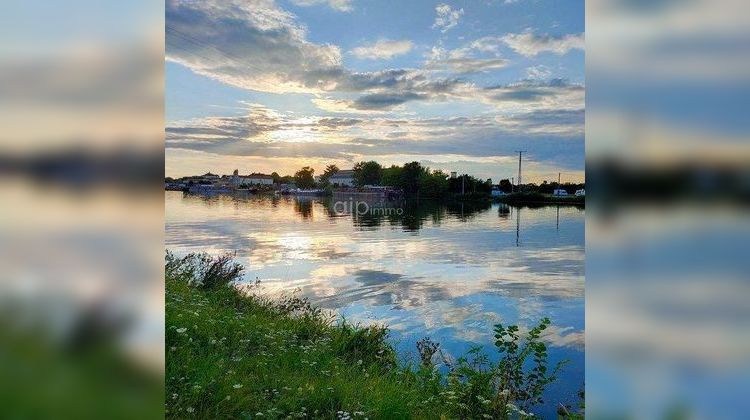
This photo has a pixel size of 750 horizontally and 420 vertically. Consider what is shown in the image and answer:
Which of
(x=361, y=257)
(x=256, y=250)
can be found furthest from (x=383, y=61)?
(x=256, y=250)

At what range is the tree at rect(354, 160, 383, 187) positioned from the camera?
15.9 ft

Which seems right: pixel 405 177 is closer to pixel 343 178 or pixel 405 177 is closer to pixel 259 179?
pixel 343 178

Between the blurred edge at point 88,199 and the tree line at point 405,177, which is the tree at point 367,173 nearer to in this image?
the tree line at point 405,177

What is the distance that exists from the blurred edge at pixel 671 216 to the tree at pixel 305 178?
3754mm

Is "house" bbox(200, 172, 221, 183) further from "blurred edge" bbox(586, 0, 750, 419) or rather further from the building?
"blurred edge" bbox(586, 0, 750, 419)

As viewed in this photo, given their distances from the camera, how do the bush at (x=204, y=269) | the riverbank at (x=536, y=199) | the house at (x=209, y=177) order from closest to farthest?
the riverbank at (x=536, y=199) < the house at (x=209, y=177) < the bush at (x=204, y=269)

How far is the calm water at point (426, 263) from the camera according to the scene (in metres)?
4.22

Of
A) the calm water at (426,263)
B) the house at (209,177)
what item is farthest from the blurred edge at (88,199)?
the house at (209,177)

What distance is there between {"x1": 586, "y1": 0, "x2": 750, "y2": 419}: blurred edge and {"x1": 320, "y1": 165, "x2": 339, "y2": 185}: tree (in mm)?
3589

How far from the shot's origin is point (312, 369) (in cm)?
372

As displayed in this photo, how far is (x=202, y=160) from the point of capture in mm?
5051

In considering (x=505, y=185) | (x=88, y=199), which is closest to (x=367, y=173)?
(x=505, y=185)

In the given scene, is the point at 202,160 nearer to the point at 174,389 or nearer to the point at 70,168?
the point at 174,389

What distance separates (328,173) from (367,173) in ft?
1.14
